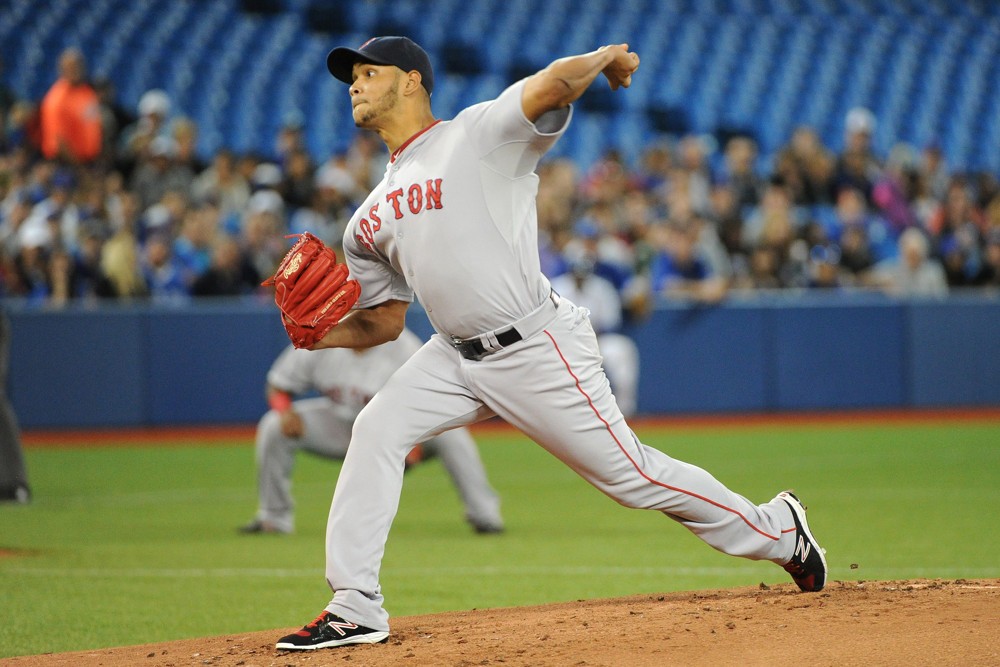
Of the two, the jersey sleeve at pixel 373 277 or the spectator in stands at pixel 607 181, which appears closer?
the jersey sleeve at pixel 373 277

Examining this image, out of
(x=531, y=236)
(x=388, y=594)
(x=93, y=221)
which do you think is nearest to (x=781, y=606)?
(x=531, y=236)

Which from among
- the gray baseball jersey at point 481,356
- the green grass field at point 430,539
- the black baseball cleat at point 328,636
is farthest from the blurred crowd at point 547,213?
the black baseball cleat at point 328,636

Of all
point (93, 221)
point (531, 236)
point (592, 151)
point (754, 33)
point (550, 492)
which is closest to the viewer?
point (531, 236)

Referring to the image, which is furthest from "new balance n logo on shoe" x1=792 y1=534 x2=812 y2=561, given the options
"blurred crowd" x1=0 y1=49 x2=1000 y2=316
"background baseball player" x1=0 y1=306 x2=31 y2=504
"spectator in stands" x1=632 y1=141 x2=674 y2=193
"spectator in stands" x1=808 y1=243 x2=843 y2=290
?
"spectator in stands" x1=632 y1=141 x2=674 y2=193

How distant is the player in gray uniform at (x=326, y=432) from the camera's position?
723 centimetres

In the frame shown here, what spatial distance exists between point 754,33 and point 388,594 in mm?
17555

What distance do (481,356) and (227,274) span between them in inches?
365

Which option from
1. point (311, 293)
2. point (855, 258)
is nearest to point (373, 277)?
point (311, 293)

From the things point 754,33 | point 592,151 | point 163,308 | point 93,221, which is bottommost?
point 163,308

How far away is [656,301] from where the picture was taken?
14.2m

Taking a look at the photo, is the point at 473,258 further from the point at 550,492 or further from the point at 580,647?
the point at 550,492

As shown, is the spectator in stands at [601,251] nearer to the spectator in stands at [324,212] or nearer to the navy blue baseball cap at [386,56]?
the spectator in stands at [324,212]

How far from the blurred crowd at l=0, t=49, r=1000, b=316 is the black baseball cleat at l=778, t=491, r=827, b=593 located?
26.4 ft

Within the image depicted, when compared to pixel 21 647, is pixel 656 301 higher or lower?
higher
